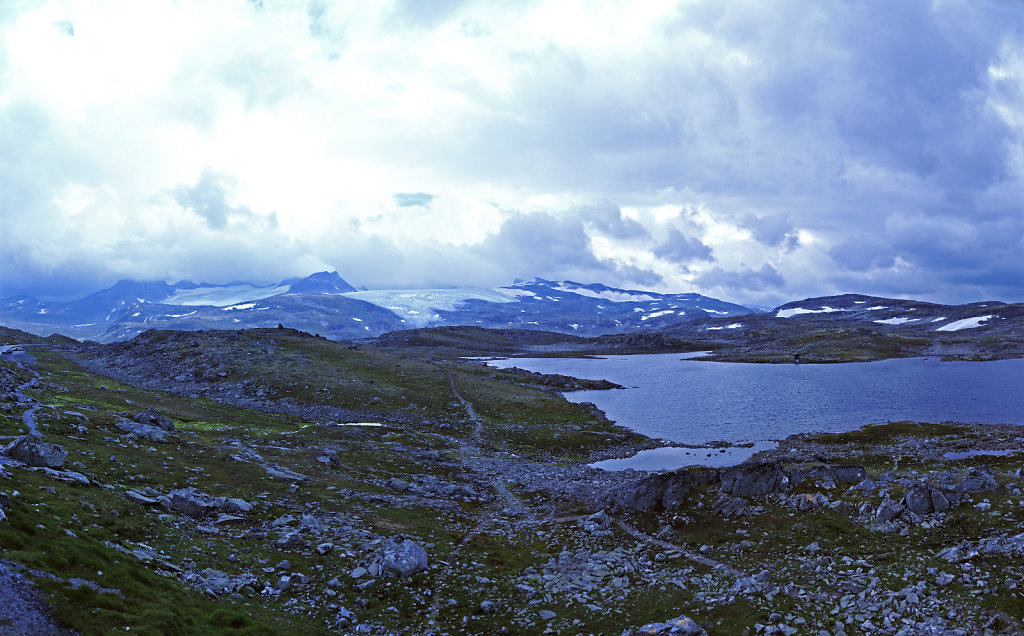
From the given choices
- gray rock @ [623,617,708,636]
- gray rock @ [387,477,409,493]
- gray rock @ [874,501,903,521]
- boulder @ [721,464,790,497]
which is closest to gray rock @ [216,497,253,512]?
gray rock @ [387,477,409,493]

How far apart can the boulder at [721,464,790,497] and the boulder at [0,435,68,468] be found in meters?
46.1

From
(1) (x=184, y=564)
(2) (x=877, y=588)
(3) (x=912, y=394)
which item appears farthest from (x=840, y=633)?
(3) (x=912, y=394)

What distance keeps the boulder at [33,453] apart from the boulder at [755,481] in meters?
46.1

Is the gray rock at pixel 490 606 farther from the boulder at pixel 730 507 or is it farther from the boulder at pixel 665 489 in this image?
the boulder at pixel 730 507

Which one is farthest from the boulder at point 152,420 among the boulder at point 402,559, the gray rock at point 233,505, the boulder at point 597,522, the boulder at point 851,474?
the boulder at point 851,474

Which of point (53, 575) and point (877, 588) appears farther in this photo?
point (877, 588)

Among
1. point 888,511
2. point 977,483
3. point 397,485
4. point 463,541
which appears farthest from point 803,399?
point 463,541

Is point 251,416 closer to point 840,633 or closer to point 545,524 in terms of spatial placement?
point 545,524

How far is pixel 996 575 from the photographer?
77.5 ft

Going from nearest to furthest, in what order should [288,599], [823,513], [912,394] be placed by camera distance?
[288,599] → [823,513] → [912,394]

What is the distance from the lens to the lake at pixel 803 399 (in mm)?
94500

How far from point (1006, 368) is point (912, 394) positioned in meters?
80.2

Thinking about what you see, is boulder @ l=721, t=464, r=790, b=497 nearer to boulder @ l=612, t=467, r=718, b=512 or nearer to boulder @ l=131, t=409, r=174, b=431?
boulder @ l=612, t=467, r=718, b=512

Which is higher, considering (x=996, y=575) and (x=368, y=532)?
(x=996, y=575)
